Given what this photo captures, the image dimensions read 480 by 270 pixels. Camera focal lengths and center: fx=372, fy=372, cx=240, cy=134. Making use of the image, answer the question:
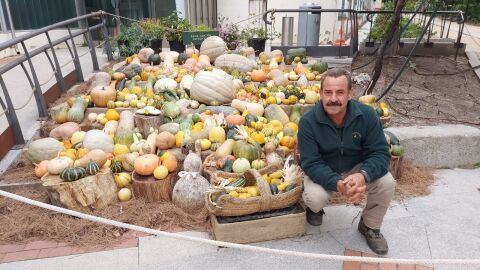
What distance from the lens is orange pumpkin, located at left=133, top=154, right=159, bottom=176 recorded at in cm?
377

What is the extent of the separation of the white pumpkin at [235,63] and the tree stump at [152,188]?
3708 mm

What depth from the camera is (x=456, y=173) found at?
452 centimetres

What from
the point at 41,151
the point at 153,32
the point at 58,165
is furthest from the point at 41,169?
the point at 153,32

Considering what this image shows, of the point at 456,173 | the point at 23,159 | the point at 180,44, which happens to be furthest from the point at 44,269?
the point at 180,44

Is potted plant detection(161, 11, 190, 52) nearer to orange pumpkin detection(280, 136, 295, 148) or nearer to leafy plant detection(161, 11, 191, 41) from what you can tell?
leafy plant detection(161, 11, 191, 41)

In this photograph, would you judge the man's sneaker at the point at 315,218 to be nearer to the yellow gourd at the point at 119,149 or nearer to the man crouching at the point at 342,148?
the man crouching at the point at 342,148

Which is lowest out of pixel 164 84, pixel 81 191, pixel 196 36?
pixel 81 191

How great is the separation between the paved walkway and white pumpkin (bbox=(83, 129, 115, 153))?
4.49 feet

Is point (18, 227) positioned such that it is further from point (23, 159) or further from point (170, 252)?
point (170, 252)

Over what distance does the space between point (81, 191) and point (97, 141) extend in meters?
0.90

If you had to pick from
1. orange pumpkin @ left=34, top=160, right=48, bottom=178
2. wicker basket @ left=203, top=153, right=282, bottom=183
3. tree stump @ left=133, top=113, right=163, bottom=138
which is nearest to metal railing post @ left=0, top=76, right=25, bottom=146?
orange pumpkin @ left=34, top=160, right=48, bottom=178

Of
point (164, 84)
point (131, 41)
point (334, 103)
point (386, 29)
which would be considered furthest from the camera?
point (386, 29)

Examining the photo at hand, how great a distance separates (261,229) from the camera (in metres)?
3.20

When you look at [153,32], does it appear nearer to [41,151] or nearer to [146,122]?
[146,122]
